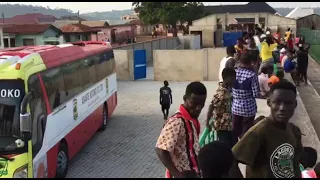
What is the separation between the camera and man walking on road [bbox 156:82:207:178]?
3.94 metres

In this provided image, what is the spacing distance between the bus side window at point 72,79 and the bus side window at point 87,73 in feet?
1.02

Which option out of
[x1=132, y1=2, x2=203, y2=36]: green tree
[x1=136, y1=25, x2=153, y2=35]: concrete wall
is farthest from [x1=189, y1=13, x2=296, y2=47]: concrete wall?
[x1=136, y1=25, x2=153, y2=35]: concrete wall

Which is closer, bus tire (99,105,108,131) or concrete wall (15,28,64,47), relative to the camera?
bus tire (99,105,108,131)

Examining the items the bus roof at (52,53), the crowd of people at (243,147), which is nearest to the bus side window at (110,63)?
the bus roof at (52,53)

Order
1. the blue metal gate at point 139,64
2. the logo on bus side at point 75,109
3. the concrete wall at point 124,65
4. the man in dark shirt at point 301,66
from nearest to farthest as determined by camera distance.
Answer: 1. the logo on bus side at point 75,109
2. the man in dark shirt at point 301,66
3. the concrete wall at point 124,65
4. the blue metal gate at point 139,64

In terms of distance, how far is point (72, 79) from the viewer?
9273 millimetres

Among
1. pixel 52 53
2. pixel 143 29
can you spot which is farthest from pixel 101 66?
pixel 143 29

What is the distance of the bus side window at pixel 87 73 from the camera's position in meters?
10.2

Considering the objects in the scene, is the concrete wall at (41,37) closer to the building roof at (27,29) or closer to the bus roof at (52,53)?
the building roof at (27,29)

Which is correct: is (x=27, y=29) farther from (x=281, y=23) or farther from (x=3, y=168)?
(x=3, y=168)

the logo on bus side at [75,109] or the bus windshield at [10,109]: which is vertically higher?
the bus windshield at [10,109]

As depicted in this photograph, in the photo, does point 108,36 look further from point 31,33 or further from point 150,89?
point 150,89

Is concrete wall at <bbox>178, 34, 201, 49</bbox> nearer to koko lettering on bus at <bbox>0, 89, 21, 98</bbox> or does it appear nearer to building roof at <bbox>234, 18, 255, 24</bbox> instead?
building roof at <bbox>234, 18, 255, 24</bbox>

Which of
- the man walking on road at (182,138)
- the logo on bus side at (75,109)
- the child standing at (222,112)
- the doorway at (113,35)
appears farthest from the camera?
the doorway at (113,35)
